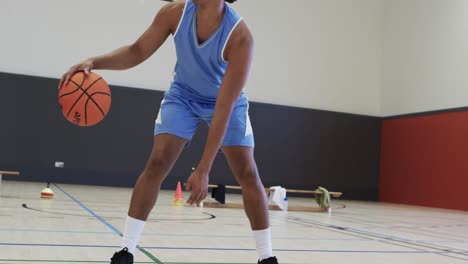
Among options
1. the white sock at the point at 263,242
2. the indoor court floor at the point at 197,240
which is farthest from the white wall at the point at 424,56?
the white sock at the point at 263,242

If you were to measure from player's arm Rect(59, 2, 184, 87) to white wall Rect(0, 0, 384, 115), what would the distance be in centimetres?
894

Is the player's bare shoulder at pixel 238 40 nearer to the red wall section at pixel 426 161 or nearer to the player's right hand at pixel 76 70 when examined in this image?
the player's right hand at pixel 76 70

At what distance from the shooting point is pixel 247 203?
7.63ft

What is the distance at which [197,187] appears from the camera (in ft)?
5.91

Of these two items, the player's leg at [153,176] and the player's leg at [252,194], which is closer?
the player's leg at [153,176]

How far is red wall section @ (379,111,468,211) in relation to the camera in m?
10.5

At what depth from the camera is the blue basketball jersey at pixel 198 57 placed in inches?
86.0

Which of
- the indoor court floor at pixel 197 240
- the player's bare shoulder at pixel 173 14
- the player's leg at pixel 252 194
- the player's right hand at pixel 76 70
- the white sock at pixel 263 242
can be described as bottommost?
the indoor court floor at pixel 197 240

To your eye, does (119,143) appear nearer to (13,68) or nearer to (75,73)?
(13,68)

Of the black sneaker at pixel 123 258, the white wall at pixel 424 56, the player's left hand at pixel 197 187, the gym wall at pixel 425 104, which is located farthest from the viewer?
the white wall at pixel 424 56

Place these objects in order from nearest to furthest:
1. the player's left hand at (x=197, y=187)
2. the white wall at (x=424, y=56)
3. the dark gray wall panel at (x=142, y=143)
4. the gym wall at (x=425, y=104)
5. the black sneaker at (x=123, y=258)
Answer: the player's left hand at (x=197, y=187)
the black sneaker at (x=123, y=258)
the dark gray wall panel at (x=142, y=143)
the gym wall at (x=425, y=104)
the white wall at (x=424, y=56)

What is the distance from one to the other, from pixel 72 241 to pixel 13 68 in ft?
27.6

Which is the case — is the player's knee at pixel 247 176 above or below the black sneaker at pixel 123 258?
above

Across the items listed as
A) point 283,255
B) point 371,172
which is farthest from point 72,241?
point 371,172
